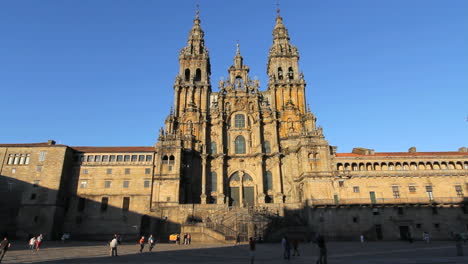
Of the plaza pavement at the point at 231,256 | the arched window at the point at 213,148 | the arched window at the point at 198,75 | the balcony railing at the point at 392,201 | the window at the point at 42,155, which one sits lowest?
the plaza pavement at the point at 231,256

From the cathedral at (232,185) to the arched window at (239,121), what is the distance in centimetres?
47

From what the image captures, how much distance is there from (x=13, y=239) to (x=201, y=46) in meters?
48.2

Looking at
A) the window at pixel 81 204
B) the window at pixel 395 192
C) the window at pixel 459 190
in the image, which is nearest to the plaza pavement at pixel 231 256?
the window at pixel 395 192

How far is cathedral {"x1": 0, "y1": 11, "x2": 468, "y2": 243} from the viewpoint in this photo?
4447cm

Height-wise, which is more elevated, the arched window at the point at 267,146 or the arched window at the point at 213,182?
the arched window at the point at 267,146

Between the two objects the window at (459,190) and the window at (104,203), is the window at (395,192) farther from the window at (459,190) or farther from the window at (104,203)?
the window at (104,203)

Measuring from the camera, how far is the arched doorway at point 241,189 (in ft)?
175

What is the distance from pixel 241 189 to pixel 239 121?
13.5m

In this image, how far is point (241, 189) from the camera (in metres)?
53.9

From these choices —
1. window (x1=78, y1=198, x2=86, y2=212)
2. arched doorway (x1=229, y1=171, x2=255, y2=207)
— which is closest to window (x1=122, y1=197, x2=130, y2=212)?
window (x1=78, y1=198, x2=86, y2=212)

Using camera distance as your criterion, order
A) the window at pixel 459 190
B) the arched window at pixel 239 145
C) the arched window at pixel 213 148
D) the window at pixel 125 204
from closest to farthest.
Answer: the window at pixel 459 190 → the window at pixel 125 204 → the arched window at pixel 213 148 → the arched window at pixel 239 145

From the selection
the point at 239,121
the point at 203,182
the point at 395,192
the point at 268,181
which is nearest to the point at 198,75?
the point at 239,121

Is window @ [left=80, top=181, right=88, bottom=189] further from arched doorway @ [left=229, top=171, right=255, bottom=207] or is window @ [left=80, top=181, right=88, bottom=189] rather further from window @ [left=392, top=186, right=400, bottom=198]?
window @ [left=392, top=186, right=400, bottom=198]

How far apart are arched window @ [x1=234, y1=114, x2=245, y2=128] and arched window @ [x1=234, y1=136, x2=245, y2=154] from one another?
2.48m
